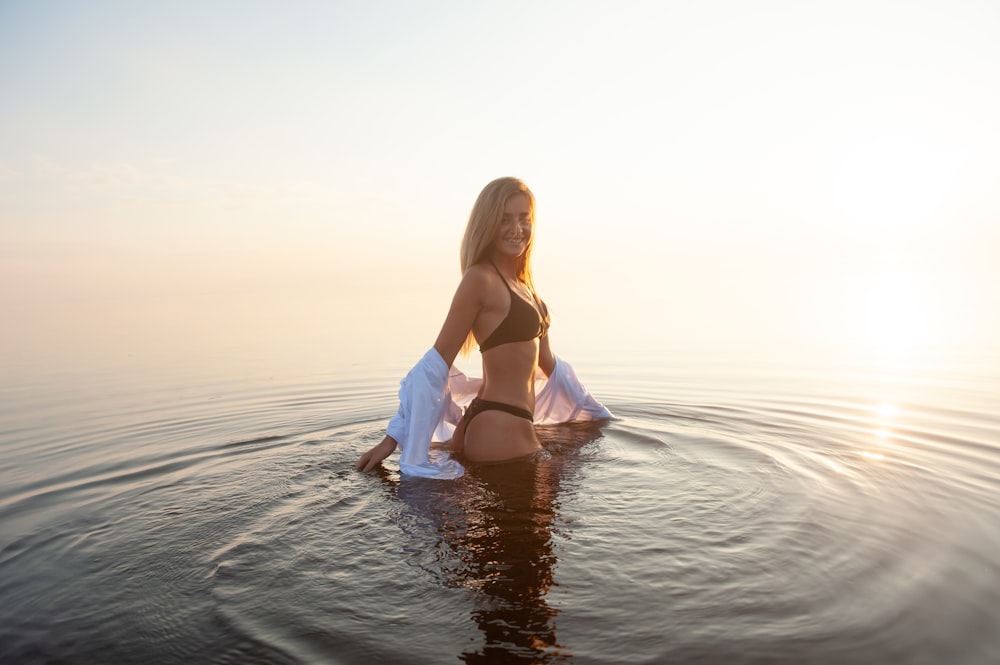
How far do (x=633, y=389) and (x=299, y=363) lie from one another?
833 centimetres

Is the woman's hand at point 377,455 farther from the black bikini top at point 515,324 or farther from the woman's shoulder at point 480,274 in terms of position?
the woman's shoulder at point 480,274

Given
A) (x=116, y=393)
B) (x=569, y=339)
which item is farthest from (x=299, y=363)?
(x=569, y=339)

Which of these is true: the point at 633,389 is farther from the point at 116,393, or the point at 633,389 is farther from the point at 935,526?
the point at 116,393

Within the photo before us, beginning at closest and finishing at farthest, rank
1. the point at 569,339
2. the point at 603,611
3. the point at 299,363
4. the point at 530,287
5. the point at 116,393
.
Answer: the point at 603,611 < the point at 530,287 < the point at 116,393 < the point at 299,363 < the point at 569,339

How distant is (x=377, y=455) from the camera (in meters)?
5.81

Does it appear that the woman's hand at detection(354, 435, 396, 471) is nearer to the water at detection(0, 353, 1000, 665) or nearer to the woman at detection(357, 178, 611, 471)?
the woman at detection(357, 178, 611, 471)

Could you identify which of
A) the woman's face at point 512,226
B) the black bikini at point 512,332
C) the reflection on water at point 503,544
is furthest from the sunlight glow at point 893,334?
the reflection on water at point 503,544

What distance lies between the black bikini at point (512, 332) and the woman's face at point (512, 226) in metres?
0.22

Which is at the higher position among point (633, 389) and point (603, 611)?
point (633, 389)

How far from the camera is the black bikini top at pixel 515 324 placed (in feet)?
19.7

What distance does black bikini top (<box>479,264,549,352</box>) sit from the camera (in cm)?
602

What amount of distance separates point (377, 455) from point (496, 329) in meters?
1.51

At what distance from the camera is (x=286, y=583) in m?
3.59

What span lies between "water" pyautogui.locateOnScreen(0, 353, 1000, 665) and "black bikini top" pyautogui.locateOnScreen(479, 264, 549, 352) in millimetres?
1137
